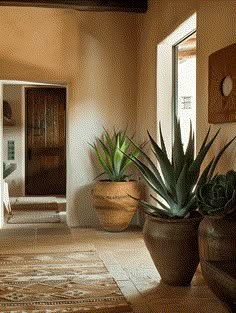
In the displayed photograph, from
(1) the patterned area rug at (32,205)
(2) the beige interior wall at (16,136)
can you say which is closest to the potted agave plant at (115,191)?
(1) the patterned area rug at (32,205)

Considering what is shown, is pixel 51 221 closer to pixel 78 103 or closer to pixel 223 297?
pixel 78 103

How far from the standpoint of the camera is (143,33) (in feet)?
23.3

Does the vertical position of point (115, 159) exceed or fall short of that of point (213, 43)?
it falls short

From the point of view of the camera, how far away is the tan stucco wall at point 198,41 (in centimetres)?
408

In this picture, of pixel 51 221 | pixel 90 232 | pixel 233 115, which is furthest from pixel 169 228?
pixel 51 221

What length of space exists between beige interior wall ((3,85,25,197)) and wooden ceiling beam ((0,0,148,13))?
505 centimetres

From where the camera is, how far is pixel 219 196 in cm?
352

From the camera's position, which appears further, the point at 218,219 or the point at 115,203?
the point at 115,203

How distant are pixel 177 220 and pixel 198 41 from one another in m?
1.67

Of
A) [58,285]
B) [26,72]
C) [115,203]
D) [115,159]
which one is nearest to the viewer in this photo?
[58,285]

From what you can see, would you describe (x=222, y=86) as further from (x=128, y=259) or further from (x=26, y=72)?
(x=26, y=72)

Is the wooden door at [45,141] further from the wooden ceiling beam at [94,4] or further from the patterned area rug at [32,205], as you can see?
the wooden ceiling beam at [94,4]

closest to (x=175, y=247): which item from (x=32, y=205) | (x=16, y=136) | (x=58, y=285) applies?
(x=58, y=285)

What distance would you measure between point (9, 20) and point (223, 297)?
17.9 feet
